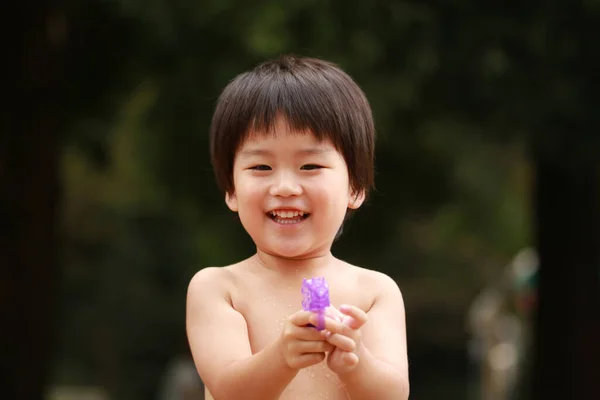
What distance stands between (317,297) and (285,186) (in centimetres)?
46

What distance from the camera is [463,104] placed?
10.5 metres

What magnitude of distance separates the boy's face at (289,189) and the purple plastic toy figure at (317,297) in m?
0.42

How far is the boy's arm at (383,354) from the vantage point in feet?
10.4

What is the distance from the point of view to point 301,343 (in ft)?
9.89

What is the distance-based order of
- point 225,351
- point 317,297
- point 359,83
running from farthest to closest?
1. point 359,83
2. point 225,351
3. point 317,297

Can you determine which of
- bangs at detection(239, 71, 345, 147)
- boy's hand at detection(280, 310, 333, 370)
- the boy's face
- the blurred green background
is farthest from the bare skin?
the blurred green background

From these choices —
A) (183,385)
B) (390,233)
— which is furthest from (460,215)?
(183,385)

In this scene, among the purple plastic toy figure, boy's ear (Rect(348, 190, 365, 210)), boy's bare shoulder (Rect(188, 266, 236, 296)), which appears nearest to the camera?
the purple plastic toy figure

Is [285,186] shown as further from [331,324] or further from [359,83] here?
Result: [359,83]

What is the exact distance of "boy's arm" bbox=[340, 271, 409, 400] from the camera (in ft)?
10.4

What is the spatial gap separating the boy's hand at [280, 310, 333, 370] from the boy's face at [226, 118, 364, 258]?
0.44 meters

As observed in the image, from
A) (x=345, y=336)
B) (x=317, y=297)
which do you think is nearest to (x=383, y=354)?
(x=345, y=336)

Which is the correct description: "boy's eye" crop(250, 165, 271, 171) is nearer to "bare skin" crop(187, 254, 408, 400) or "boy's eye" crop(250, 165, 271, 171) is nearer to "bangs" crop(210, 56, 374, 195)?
"bangs" crop(210, 56, 374, 195)

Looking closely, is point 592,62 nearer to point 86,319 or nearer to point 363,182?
point 363,182
